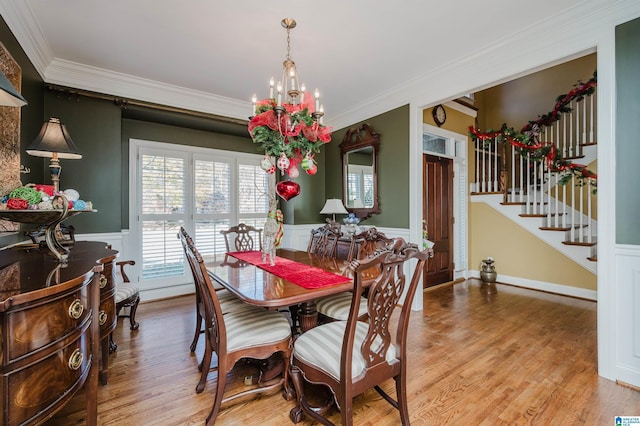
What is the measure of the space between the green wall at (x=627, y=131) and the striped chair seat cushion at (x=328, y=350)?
1.95 metres

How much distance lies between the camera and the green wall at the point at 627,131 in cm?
201

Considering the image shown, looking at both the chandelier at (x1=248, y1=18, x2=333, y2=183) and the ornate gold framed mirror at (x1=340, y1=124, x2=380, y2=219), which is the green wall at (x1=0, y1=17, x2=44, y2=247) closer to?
the chandelier at (x1=248, y1=18, x2=333, y2=183)

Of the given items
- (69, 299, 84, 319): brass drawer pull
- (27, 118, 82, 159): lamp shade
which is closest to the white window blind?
(27, 118, 82, 159): lamp shade

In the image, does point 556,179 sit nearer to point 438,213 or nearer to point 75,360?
point 438,213

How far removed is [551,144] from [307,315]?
15.3ft

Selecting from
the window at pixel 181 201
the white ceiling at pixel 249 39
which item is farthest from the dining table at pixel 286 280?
the white ceiling at pixel 249 39

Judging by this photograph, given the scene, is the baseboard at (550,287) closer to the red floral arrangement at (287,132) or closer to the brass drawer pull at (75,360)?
the red floral arrangement at (287,132)

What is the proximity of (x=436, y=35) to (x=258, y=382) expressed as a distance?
3.27 m

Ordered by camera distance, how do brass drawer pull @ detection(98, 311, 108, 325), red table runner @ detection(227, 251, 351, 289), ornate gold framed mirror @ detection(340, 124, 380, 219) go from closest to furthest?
brass drawer pull @ detection(98, 311, 108, 325)
red table runner @ detection(227, 251, 351, 289)
ornate gold framed mirror @ detection(340, 124, 380, 219)

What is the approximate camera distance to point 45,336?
3.49 ft

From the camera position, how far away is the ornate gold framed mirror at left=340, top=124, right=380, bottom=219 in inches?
165

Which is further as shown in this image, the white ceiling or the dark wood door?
the dark wood door

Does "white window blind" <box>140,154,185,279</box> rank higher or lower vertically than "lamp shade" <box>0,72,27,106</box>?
lower

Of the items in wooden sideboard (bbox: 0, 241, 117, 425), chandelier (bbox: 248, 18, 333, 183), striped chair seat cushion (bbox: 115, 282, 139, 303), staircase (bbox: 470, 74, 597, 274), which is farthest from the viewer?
staircase (bbox: 470, 74, 597, 274)
